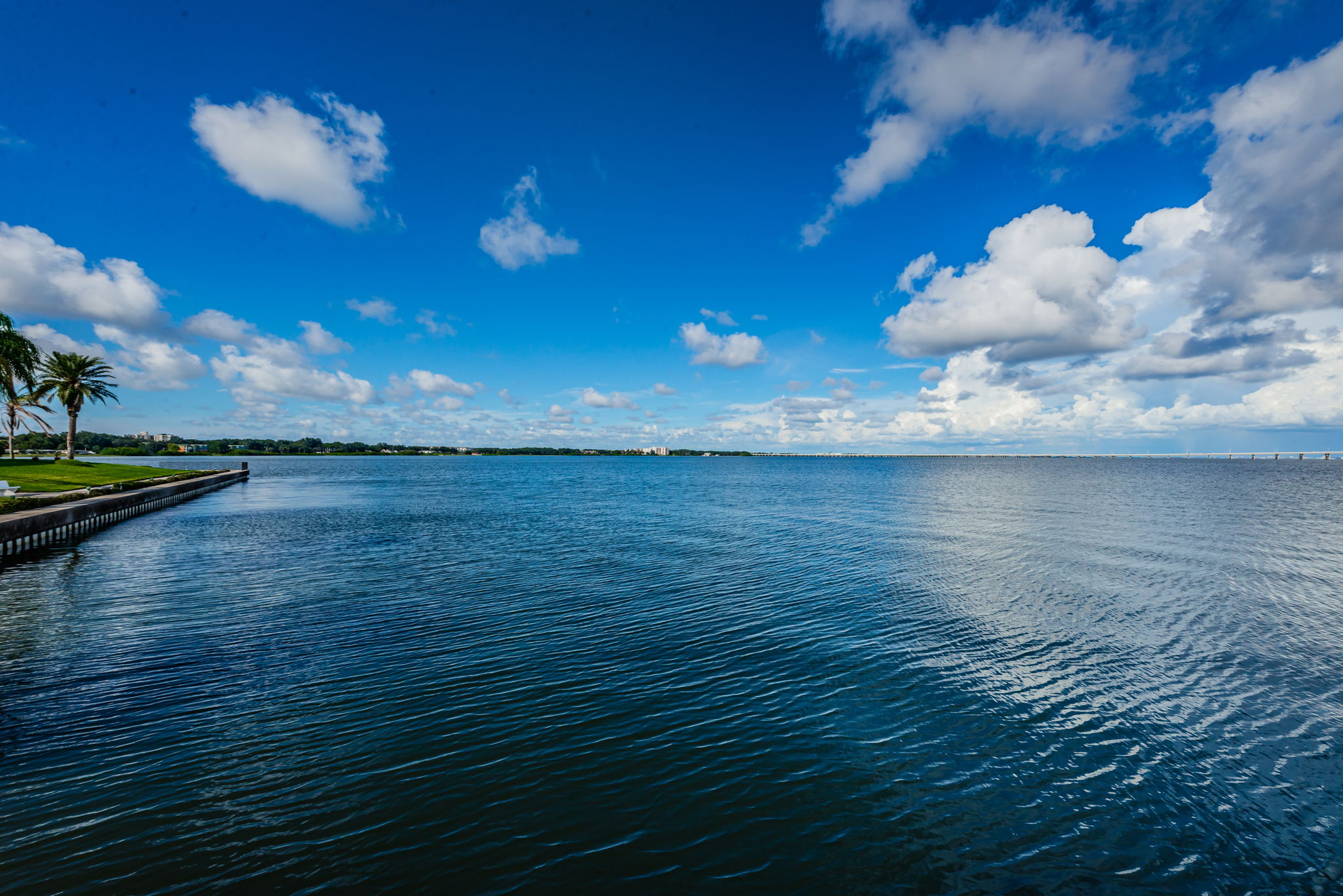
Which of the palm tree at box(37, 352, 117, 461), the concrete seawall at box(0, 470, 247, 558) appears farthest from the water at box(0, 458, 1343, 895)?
the palm tree at box(37, 352, 117, 461)

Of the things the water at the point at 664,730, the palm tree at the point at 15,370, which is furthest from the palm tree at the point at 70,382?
the water at the point at 664,730

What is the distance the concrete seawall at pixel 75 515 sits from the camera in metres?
27.8

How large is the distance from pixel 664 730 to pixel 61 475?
76329mm

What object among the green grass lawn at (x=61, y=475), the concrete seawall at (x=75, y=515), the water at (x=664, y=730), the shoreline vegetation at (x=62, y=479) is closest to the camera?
the water at (x=664, y=730)

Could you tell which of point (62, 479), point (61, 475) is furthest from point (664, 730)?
point (61, 475)

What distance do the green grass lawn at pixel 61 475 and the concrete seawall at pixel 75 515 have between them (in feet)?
13.4

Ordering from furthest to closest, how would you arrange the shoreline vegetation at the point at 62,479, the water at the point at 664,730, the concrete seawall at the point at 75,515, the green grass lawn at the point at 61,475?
the green grass lawn at the point at 61,475
the shoreline vegetation at the point at 62,479
the concrete seawall at the point at 75,515
the water at the point at 664,730

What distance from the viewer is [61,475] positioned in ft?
182

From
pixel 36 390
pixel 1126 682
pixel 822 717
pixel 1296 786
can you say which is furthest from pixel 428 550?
pixel 36 390

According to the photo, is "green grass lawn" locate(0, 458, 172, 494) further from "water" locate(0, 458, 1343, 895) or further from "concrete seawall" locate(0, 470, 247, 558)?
"water" locate(0, 458, 1343, 895)

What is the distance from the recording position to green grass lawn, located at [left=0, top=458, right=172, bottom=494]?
45.0 m

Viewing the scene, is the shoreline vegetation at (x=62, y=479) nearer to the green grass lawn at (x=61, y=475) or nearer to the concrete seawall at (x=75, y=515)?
the green grass lawn at (x=61, y=475)

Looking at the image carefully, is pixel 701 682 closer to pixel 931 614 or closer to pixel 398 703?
pixel 398 703

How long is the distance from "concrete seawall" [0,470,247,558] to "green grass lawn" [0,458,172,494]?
13.4 feet
